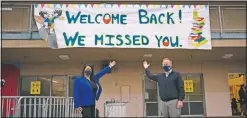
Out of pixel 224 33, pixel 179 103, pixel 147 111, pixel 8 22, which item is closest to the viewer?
pixel 179 103

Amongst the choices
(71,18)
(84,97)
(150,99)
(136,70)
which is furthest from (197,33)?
(84,97)

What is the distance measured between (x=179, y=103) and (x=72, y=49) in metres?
5.60

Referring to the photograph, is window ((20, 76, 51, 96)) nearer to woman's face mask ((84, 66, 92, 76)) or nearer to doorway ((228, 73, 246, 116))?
woman's face mask ((84, 66, 92, 76))

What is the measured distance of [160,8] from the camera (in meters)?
10.9

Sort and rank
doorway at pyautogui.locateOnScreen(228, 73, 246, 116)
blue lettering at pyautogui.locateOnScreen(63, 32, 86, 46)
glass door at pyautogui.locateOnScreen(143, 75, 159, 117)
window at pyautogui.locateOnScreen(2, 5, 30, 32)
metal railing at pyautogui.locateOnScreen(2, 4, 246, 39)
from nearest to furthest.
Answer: blue lettering at pyautogui.locateOnScreen(63, 32, 86, 46), metal railing at pyautogui.locateOnScreen(2, 4, 246, 39), window at pyautogui.locateOnScreen(2, 5, 30, 32), glass door at pyautogui.locateOnScreen(143, 75, 159, 117), doorway at pyautogui.locateOnScreen(228, 73, 246, 116)

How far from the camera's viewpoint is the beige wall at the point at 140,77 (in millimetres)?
13094

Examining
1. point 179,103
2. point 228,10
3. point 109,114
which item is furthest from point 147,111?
point 179,103

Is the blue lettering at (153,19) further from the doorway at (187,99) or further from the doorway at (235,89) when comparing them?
the doorway at (235,89)

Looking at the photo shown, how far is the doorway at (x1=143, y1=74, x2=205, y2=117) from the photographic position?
1313 centimetres

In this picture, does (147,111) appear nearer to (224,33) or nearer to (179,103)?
(224,33)

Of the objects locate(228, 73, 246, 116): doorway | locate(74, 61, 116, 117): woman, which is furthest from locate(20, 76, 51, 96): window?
locate(228, 73, 246, 116): doorway

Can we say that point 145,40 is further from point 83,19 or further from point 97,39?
point 83,19

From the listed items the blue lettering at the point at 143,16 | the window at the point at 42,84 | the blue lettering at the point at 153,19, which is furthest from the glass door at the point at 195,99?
the window at the point at 42,84

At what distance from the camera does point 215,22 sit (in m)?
12.1
